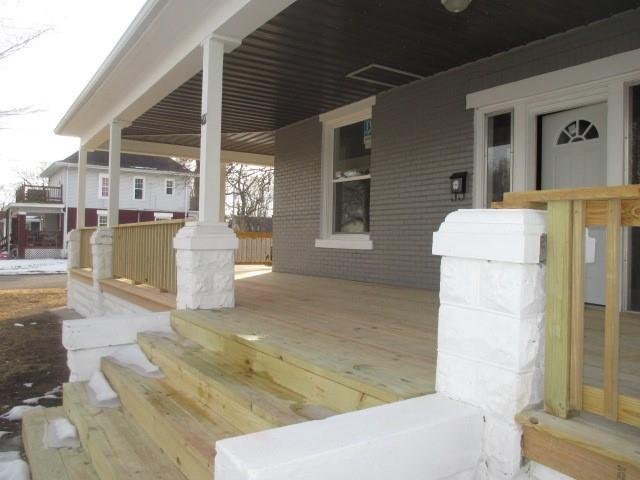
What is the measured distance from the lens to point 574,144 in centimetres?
457

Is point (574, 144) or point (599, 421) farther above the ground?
point (574, 144)

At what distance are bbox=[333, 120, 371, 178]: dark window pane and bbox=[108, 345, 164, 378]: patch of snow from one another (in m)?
4.16

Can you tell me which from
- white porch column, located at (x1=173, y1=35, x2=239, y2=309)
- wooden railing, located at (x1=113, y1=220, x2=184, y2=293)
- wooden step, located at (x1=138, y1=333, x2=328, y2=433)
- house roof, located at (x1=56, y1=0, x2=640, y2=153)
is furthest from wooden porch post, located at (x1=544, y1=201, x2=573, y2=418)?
wooden railing, located at (x1=113, y1=220, x2=184, y2=293)

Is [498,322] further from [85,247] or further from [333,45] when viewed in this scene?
[85,247]

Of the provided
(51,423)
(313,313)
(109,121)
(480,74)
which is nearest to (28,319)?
(109,121)

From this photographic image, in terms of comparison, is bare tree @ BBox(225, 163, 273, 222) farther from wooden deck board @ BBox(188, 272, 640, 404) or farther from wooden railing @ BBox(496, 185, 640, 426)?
wooden railing @ BBox(496, 185, 640, 426)

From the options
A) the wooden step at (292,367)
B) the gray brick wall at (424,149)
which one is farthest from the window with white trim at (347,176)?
the wooden step at (292,367)

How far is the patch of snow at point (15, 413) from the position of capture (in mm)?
3966

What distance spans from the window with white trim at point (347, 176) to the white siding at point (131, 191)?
68.4 ft

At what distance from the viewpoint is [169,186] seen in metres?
28.0

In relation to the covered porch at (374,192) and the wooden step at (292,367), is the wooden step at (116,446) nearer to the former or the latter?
the covered porch at (374,192)

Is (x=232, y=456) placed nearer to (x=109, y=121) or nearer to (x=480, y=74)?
(x=480, y=74)

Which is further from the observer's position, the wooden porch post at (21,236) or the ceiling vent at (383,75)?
the wooden porch post at (21,236)

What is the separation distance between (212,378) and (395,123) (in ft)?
14.8
